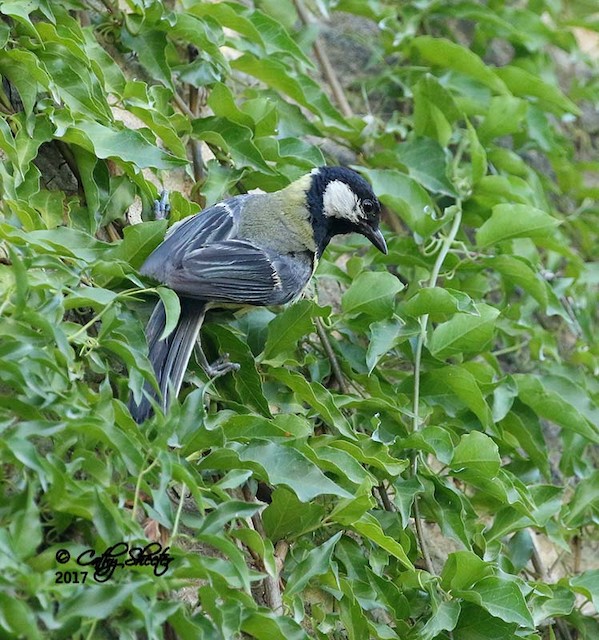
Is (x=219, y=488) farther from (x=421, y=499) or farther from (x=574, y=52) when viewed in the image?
(x=574, y=52)

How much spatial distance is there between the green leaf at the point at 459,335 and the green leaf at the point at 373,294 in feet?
0.69

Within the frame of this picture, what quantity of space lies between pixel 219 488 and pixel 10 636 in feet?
2.16

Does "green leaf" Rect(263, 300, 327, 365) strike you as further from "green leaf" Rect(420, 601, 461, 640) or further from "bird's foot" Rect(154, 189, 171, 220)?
"green leaf" Rect(420, 601, 461, 640)

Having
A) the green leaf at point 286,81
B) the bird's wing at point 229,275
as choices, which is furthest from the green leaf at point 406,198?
the bird's wing at point 229,275

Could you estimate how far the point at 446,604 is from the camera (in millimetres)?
2805

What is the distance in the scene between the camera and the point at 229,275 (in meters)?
2.93

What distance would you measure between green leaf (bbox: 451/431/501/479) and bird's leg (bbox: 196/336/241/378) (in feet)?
2.36

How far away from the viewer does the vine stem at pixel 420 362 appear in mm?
3078

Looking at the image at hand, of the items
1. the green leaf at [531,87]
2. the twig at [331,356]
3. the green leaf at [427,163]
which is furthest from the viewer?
the green leaf at [531,87]

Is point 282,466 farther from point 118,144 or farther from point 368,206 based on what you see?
point 368,206

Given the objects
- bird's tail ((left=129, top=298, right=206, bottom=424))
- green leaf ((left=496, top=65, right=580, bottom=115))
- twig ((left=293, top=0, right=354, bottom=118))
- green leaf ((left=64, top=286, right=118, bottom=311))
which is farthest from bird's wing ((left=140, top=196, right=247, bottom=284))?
green leaf ((left=496, top=65, right=580, bottom=115))

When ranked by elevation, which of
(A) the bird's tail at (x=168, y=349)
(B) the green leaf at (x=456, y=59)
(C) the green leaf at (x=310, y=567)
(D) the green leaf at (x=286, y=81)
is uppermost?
(B) the green leaf at (x=456, y=59)

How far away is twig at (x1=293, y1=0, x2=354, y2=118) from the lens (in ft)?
14.9

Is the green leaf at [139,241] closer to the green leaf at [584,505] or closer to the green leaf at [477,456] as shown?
the green leaf at [477,456]
